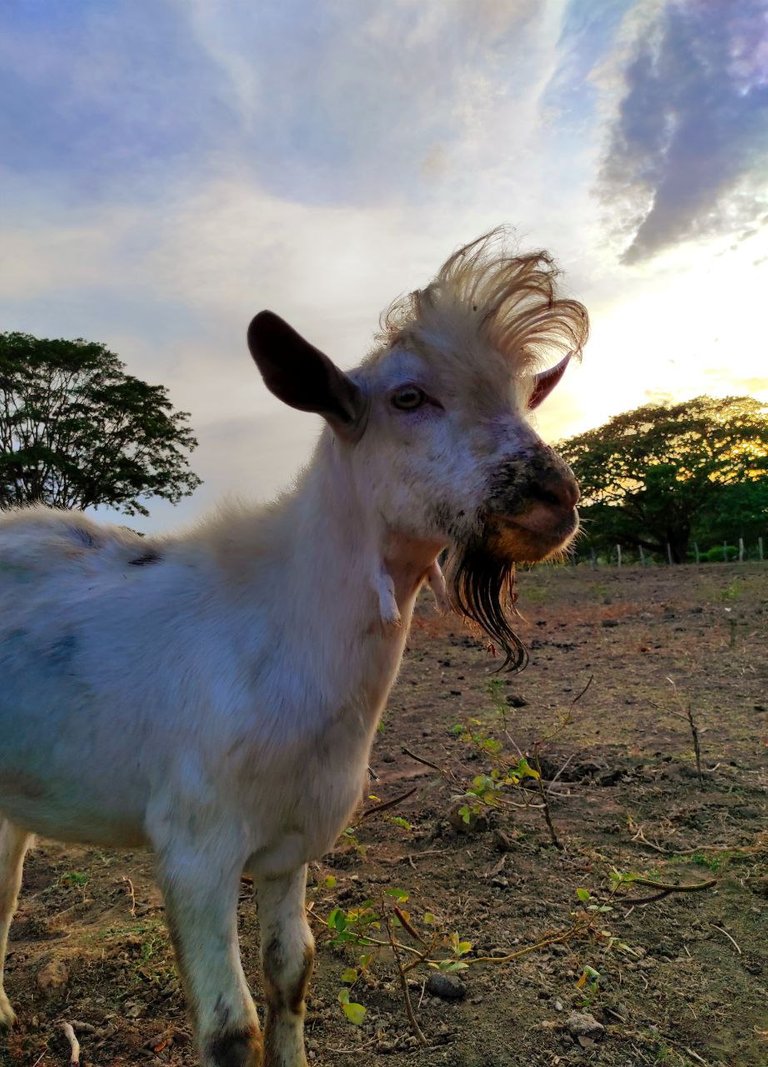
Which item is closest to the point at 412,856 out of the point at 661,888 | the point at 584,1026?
the point at 661,888

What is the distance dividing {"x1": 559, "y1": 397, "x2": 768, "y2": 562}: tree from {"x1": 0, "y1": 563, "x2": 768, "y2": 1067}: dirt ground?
95.0ft

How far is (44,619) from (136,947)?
175 centimetres

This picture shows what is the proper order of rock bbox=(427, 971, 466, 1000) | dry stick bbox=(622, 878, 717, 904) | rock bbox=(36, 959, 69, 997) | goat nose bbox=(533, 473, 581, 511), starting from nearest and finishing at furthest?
1. goat nose bbox=(533, 473, 581, 511)
2. rock bbox=(427, 971, 466, 1000)
3. rock bbox=(36, 959, 69, 997)
4. dry stick bbox=(622, 878, 717, 904)

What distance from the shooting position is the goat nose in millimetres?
2102

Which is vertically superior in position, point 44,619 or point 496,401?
point 496,401

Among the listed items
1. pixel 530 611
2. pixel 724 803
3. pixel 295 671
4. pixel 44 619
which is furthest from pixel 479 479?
pixel 530 611

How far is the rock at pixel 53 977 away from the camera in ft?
10.2

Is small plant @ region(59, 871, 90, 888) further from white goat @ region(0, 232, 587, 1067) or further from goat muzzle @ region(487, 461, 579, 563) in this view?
goat muzzle @ region(487, 461, 579, 563)

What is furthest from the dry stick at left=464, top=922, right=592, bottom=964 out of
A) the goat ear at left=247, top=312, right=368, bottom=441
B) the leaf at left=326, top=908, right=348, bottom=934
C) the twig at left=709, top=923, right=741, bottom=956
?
the goat ear at left=247, top=312, right=368, bottom=441

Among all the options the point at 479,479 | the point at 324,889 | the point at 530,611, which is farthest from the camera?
the point at 530,611

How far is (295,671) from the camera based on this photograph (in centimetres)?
240

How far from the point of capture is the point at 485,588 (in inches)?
96.8

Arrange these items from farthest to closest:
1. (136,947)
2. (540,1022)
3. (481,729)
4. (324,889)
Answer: (481,729) < (324,889) < (136,947) < (540,1022)

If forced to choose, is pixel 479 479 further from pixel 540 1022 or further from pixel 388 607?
pixel 540 1022
